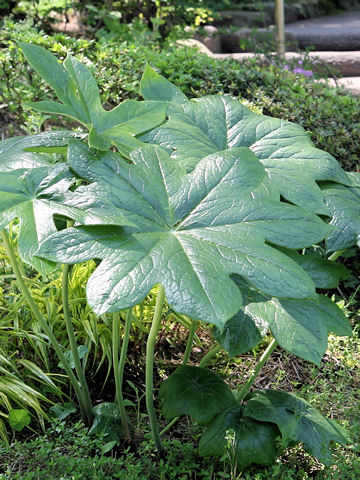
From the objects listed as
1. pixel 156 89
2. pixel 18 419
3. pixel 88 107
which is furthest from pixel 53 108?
pixel 18 419

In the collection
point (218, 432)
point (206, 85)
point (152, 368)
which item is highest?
point (206, 85)

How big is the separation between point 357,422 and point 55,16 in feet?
18.6

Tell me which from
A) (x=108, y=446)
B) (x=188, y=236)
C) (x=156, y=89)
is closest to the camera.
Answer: (x=188, y=236)

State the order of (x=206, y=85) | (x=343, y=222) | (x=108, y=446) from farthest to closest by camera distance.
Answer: (x=206, y=85) → (x=108, y=446) → (x=343, y=222)

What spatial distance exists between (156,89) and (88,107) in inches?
10.2

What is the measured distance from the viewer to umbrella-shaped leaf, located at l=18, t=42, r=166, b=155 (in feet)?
5.09

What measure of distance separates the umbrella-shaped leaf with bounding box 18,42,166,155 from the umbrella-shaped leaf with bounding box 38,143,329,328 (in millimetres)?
105

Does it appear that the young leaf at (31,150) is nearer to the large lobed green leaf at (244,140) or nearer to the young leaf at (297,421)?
the large lobed green leaf at (244,140)

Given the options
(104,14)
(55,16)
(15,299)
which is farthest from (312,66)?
(15,299)

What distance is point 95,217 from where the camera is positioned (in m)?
1.26

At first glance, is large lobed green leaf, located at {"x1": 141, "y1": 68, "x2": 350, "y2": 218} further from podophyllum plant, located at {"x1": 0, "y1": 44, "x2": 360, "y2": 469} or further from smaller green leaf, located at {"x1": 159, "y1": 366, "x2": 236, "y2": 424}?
smaller green leaf, located at {"x1": 159, "y1": 366, "x2": 236, "y2": 424}

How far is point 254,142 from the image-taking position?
69.0 inches

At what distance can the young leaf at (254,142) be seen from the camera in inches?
61.6

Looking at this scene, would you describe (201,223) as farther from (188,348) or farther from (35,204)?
(188,348)
